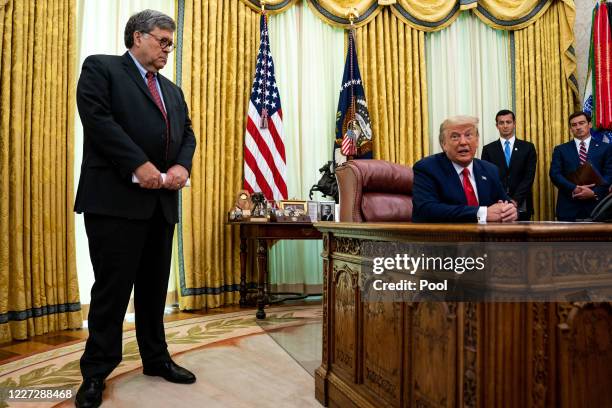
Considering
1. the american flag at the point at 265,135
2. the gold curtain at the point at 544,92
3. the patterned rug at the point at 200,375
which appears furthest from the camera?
the gold curtain at the point at 544,92

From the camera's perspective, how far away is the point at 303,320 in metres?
3.94

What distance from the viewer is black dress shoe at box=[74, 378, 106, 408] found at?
2066 millimetres

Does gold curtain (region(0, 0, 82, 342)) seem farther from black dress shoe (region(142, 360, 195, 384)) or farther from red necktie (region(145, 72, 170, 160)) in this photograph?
red necktie (region(145, 72, 170, 160))

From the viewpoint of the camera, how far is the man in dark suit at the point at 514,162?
4.91m

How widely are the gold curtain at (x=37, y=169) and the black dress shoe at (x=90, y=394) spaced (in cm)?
140

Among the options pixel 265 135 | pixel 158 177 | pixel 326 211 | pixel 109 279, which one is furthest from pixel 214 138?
pixel 109 279

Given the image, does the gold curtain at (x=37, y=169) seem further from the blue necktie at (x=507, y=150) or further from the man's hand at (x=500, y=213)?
the blue necktie at (x=507, y=150)

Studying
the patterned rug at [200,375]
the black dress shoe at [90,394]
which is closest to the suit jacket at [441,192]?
the patterned rug at [200,375]

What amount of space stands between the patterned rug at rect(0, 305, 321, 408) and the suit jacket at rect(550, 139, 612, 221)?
9.28 feet

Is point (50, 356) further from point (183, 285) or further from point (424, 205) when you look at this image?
point (424, 205)

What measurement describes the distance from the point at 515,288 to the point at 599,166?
407 cm

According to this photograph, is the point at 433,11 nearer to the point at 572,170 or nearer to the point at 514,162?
the point at 514,162

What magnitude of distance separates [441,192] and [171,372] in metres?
1.57

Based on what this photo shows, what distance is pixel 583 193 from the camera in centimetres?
449
